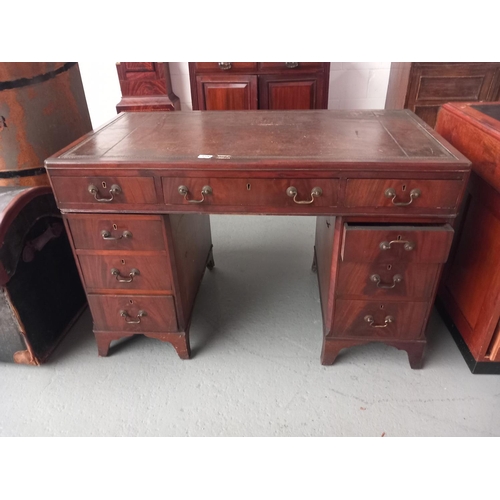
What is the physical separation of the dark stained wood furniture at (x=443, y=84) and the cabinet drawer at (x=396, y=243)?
1.69 m

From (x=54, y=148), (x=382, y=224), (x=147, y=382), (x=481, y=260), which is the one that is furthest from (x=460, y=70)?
(x=147, y=382)

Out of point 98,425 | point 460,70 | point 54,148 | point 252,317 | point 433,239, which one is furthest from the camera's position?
point 460,70

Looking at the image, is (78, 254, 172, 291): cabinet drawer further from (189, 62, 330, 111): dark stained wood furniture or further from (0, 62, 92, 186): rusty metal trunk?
(189, 62, 330, 111): dark stained wood furniture

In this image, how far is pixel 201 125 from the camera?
153 centimetres

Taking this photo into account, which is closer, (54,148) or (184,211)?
(184,211)

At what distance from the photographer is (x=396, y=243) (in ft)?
4.09

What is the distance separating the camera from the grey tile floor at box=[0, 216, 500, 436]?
4.40 ft

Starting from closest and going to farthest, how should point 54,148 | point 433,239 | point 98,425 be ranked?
1. point 433,239
2. point 98,425
3. point 54,148

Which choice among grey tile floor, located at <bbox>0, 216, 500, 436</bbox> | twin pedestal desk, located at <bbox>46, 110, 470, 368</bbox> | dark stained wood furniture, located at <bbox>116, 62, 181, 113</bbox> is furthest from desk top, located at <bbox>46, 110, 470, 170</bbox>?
dark stained wood furniture, located at <bbox>116, 62, 181, 113</bbox>

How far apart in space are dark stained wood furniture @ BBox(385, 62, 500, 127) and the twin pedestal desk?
1186mm

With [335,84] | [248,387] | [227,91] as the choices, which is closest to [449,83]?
[335,84]

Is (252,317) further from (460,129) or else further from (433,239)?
(460,129)

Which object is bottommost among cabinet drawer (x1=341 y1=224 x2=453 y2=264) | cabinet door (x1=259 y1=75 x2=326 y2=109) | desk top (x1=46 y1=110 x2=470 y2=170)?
cabinet drawer (x1=341 y1=224 x2=453 y2=264)

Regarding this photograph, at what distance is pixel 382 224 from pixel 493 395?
2.48 feet
